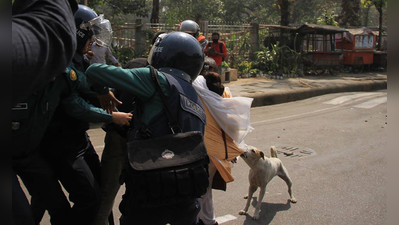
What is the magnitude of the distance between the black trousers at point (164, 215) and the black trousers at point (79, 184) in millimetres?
535

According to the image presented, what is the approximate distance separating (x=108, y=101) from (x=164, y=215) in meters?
0.81

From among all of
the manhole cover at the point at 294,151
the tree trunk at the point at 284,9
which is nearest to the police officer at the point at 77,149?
the manhole cover at the point at 294,151

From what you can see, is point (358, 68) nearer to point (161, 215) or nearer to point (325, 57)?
point (325, 57)

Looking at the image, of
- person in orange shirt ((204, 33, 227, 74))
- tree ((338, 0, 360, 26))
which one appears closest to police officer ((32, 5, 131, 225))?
person in orange shirt ((204, 33, 227, 74))

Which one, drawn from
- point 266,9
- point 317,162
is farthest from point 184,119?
point 266,9

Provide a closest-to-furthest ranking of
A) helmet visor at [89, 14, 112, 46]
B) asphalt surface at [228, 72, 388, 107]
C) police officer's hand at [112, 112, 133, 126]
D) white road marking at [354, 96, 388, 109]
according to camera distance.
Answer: police officer's hand at [112, 112, 133, 126] < helmet visor at [89, 14, 112, 46] < white road marking at [354, 96, 388, 109] < asphalt surface at [228, 72, 388, 107]

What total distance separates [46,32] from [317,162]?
518 cm

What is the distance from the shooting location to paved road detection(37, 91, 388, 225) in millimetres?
4047

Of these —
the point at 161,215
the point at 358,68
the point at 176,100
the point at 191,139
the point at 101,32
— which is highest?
the point at 101,32

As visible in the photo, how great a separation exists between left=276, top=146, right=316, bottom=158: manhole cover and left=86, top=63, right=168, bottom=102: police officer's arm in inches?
165

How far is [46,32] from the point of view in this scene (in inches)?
39.5

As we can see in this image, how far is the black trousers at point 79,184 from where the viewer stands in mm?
2570

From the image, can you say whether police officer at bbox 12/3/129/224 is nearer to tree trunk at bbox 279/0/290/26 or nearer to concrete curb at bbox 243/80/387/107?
concrete curb at bbox 243/80/387/107
